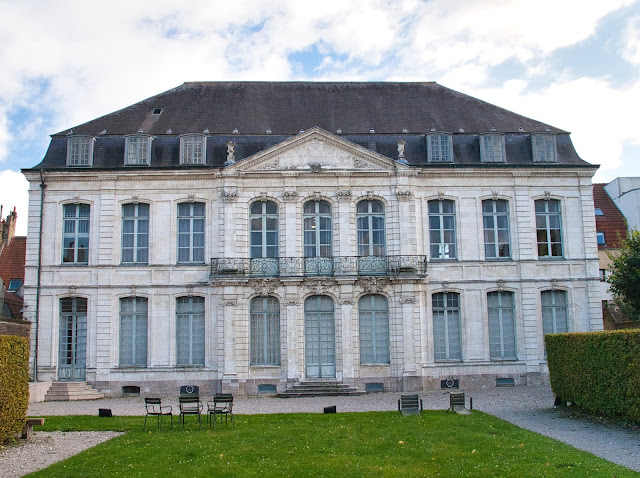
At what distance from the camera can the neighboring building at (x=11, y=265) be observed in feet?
90.0

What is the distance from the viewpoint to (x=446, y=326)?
2230 cm

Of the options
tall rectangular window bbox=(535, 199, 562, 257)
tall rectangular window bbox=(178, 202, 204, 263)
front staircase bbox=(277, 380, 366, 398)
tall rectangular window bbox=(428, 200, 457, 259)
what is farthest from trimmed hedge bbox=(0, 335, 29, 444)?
tall rectangular window bbox=(535, 199, 562, 257)

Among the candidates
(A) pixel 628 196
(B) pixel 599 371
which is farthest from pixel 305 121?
(A) pixel 628 196

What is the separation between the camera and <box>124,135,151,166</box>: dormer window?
74.2 feet

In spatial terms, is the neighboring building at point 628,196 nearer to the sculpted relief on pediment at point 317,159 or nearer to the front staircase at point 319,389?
the sculpted relief on pediment at point 317,159

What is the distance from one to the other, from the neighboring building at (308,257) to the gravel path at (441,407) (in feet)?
5.65

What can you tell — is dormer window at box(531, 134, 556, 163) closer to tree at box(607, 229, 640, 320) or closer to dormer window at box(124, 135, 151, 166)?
tree at box(607, 229, 640, 320)

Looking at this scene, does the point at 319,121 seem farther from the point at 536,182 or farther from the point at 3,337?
the point at 3,337

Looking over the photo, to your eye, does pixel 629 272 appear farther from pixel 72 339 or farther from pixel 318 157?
pixel 72 339

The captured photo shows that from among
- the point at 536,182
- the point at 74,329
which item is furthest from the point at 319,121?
the point at 74,329

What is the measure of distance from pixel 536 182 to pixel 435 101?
5.17m

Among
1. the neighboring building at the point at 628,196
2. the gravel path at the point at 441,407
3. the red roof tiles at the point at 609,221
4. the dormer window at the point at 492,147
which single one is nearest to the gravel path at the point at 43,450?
the gravel path at the point at 441,407

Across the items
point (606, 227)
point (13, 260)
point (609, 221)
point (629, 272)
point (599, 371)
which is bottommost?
point (599, 371)

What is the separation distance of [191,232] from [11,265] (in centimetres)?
1356
